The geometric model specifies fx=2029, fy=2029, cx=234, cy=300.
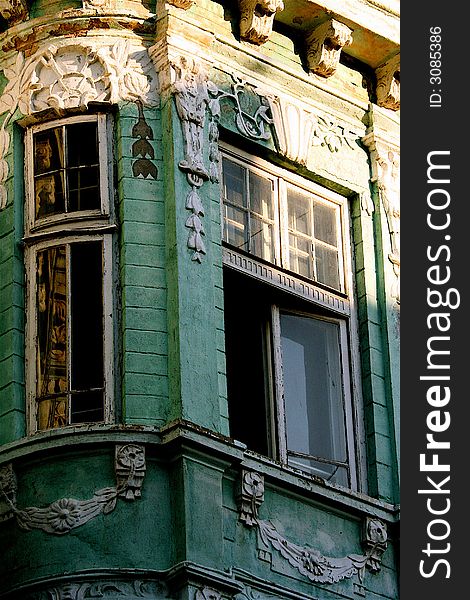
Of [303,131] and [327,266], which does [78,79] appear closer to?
[303,131]

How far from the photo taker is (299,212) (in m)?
17.8

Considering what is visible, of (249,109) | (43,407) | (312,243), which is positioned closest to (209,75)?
(249,109)

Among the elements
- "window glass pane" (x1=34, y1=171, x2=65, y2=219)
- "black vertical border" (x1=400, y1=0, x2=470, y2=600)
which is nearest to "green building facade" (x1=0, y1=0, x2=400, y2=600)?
"window glass pane" (x1=34, y1=171, x2=65, y2=219)

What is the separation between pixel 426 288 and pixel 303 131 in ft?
10.1

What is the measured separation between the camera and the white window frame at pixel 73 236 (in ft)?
52.4

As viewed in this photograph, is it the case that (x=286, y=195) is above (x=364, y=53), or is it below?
below

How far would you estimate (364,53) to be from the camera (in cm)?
1873

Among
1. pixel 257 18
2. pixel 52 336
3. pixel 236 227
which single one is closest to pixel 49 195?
pixel 52 336

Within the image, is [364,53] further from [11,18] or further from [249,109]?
[11,18]

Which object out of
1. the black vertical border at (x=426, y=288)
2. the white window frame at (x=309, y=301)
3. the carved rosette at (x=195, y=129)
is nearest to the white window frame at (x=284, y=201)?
the white window frame at (x=309, y=301)

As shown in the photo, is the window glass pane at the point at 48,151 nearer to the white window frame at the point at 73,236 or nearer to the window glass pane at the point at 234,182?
the white window frame at the point at 73,236

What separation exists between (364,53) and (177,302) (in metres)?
3.90

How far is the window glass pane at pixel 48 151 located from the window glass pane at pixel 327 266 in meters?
2.48

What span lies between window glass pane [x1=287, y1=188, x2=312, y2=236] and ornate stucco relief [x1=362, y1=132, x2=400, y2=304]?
79cm
